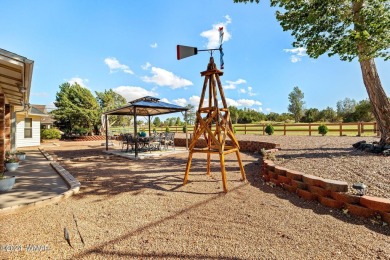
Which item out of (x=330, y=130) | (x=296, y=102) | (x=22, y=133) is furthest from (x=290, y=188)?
(x=296, y=102)

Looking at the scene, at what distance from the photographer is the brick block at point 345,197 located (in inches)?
112

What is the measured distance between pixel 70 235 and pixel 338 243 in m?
3.05

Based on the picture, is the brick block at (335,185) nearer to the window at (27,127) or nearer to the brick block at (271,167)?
the brick block at (271,167)

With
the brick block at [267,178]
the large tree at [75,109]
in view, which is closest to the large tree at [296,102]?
the large tree at [75,109]

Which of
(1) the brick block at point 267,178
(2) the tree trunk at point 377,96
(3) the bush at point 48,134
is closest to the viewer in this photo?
(1) the brick block at point 267,178

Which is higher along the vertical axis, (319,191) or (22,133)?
(22,133)

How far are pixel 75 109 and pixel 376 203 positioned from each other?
25.4 m

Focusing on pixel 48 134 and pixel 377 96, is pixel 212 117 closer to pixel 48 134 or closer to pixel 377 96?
pixel 377 96

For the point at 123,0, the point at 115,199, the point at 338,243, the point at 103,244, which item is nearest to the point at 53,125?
the point at 123,0

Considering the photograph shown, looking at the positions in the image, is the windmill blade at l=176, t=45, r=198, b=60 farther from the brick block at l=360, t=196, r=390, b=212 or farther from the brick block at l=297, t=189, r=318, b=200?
the brick block at l=360, t=196, r=390, b=212

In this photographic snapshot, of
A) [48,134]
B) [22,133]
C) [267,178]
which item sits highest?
[22,133]

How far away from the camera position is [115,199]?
382 cm

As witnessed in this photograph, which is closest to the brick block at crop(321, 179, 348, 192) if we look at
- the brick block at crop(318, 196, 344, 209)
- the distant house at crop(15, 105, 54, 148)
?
the brick block at crop(318, 196, 344, 209)

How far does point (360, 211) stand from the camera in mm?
2752
